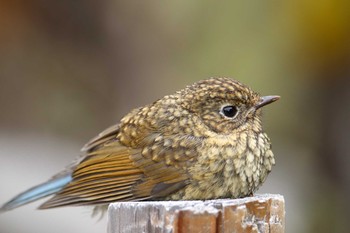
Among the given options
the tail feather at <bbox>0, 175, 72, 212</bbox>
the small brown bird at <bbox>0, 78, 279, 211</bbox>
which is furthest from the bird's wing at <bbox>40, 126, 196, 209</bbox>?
the tail feather at <bbox>0, 175, 72, 212</bbox>

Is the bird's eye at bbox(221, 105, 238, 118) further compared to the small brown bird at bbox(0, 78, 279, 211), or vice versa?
the bird's eye at bbox(221, 105, 238, 118)

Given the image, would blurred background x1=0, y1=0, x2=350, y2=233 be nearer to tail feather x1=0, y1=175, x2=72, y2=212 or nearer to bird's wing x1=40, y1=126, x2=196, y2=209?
tail feather x1=0, y1=175, x2=72, y2=212

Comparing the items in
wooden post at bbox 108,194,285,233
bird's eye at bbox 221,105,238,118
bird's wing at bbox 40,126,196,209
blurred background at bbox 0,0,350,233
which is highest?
blurred background at bbox 0,0,350,233

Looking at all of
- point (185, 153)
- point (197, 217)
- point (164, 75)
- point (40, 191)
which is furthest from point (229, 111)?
point (164, 75)

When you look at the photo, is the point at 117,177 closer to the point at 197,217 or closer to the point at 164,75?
the point at 197,217

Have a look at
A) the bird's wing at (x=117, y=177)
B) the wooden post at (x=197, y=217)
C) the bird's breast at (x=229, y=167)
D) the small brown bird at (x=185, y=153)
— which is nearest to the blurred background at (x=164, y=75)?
the bird's wing at (x=117, y=177)

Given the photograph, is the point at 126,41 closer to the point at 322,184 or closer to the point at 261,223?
→ the point at 322,184
